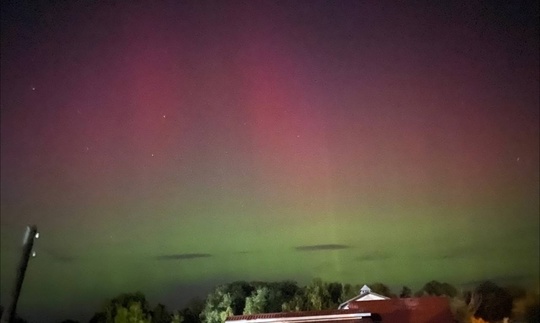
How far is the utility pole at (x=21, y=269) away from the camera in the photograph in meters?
6.60

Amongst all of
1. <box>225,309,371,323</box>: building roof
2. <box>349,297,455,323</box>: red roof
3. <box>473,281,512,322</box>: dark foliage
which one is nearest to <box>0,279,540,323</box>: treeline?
<box>473,281,512,322</box>: dark foliage

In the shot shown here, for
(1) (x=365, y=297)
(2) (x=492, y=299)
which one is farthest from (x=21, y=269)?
(2) (x=492, y=299)

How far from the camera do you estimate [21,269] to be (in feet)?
22.1

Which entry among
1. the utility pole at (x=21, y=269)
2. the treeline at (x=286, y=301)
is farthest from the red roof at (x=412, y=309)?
the utility pole at (x=21, y=269)

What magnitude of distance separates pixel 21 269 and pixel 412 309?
3.92m

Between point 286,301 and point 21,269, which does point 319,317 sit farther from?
point 21,269

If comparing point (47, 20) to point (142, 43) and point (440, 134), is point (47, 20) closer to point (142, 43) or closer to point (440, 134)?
point (142, 43)

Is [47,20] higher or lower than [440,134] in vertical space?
higher

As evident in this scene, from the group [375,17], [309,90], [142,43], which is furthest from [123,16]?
[375,17]

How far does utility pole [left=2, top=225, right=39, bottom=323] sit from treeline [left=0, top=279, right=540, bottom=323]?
1.04ft

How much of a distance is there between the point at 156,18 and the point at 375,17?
2.23m

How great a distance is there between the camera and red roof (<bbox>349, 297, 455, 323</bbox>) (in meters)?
6.50

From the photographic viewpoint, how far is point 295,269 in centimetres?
684

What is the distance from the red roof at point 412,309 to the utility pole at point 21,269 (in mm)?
3306
